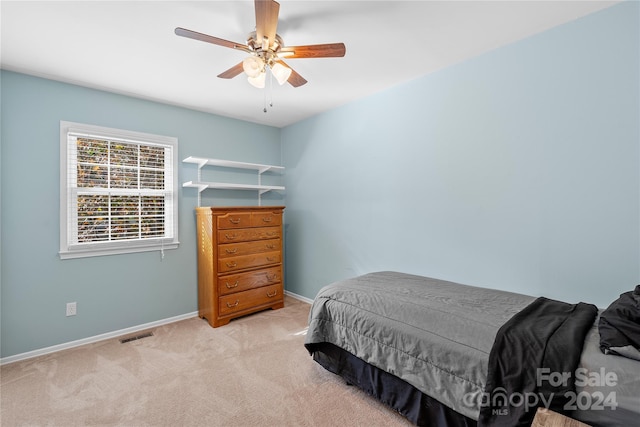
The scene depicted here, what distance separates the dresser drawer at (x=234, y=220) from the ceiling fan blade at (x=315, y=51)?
6.22ft

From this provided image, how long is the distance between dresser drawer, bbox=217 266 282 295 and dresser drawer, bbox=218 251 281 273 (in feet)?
0.26

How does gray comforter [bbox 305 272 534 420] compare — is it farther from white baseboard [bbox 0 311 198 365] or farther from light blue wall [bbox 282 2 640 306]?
white baseboard [bbox 0 311 198 365]

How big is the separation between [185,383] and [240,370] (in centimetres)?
40

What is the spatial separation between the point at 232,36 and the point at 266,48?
451 millimetres

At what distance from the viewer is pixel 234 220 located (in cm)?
329

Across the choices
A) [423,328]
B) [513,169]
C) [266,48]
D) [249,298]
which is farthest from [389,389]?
[266,48]

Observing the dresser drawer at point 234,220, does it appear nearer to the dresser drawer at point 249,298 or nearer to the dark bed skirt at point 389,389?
the dresser drawer at point 249,298

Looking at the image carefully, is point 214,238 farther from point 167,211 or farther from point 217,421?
point 217,421

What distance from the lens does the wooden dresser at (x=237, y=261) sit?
3176mm

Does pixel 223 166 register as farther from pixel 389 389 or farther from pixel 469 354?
pixel 469 354

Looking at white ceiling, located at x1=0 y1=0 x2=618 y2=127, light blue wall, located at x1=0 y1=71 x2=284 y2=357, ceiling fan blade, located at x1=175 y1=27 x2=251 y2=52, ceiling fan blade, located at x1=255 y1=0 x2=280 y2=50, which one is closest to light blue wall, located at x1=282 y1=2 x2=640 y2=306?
white ceiling, located at x1=0 y1=0 x2=618 y2=127

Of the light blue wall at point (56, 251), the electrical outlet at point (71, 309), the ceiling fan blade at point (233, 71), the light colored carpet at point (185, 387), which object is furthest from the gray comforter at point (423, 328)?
the electrical outlet at point (71, 309)

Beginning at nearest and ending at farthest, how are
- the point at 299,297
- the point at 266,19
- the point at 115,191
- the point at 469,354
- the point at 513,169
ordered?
the point at 469,354
the point at 266,19
the point at 513,169
the point at 115,191
the point at 299,297

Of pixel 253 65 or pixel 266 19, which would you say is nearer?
pixel 266 19
